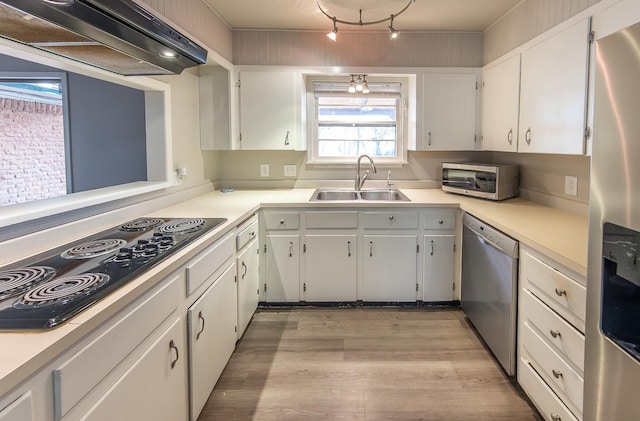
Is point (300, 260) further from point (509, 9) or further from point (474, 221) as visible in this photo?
point (509, 9)

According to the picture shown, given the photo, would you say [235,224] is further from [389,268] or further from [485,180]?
[485,180]

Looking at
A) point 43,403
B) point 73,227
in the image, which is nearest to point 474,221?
point 73,227

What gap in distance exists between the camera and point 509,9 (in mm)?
3084

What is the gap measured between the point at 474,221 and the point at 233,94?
2105 millimetres

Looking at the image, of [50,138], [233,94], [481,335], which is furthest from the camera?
[50,138]

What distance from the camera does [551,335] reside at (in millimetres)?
1825

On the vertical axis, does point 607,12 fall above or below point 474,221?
above

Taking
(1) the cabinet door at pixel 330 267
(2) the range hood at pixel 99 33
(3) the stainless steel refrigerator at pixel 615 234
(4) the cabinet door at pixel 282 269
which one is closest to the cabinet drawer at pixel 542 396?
(3) the stainless steel refrigerator at pixel 615 234

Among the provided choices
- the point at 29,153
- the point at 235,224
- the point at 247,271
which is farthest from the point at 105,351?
the point at 29,153

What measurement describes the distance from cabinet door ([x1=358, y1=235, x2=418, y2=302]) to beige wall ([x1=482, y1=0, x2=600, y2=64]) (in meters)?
1.58

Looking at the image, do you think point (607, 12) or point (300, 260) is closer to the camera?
point (607, 12)

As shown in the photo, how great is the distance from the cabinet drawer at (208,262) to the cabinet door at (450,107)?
2.04 m

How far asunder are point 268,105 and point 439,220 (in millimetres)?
1660

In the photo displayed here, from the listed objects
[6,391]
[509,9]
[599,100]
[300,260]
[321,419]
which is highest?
[509,9]
